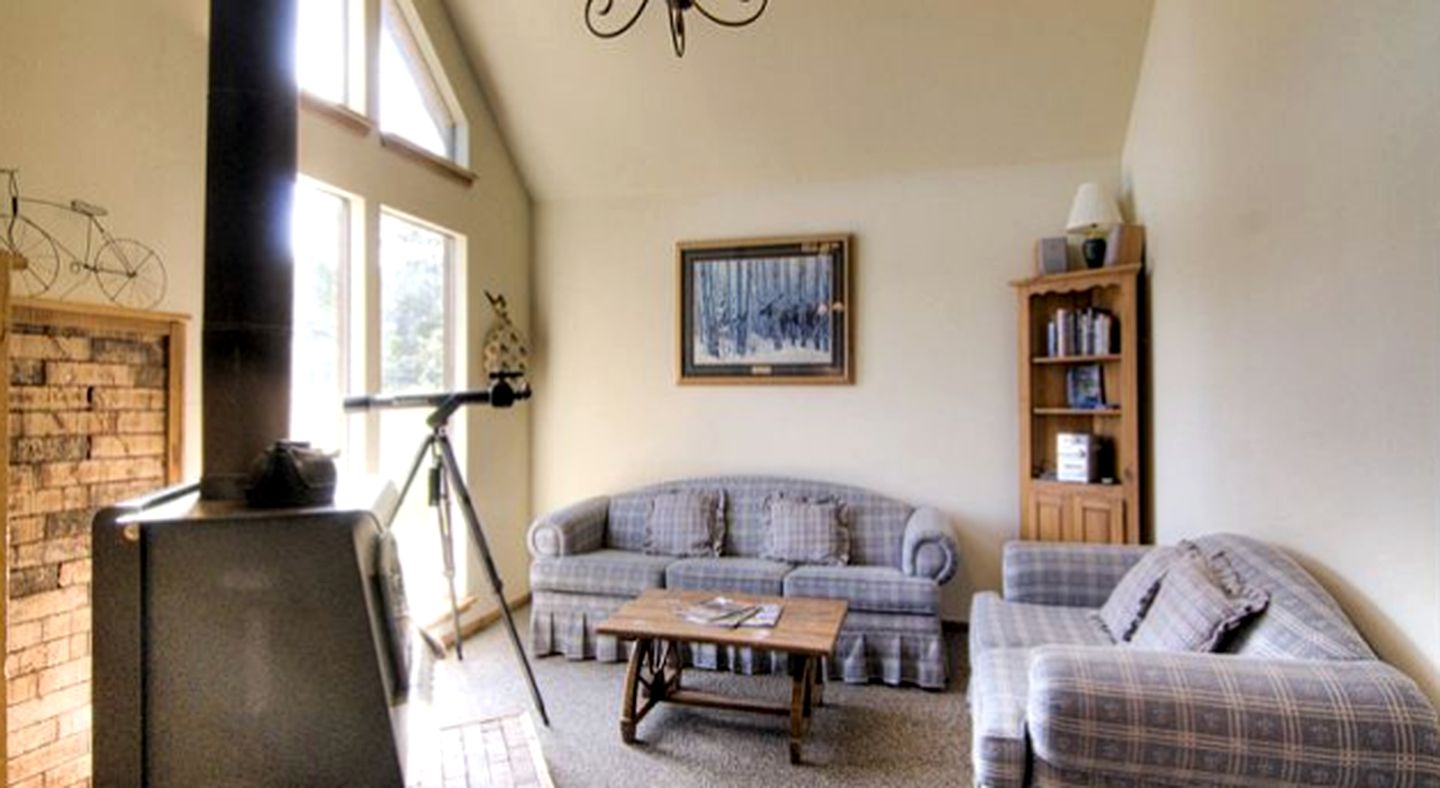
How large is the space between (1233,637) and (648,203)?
3.60m

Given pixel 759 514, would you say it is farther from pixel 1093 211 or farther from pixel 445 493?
pixel 1093 211

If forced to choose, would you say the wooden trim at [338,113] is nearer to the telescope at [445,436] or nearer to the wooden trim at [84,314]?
the wooden trim at [84,314]

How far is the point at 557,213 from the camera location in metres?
4.76

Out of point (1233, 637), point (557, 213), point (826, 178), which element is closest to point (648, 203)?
point (557, 213)

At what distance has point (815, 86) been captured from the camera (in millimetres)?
3904

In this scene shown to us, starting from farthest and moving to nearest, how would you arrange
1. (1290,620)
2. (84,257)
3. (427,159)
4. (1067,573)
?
1. (427,159)
2. (1067,573)
3. (84,257)
4. (1290,620)

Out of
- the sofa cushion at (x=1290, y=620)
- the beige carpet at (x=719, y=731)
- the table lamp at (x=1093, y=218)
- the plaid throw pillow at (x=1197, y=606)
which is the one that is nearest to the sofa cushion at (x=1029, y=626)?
the plaid throw pillow at (x=1197, y=606)

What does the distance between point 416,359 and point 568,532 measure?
1.12 meters

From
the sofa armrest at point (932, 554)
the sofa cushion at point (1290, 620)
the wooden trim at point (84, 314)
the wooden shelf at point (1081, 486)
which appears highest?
the wooden trim at point (84, 314)

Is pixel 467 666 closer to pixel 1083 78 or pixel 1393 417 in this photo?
Result: pixel 1393 417

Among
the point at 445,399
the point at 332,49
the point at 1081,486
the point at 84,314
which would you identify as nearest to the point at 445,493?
the point at 445,399

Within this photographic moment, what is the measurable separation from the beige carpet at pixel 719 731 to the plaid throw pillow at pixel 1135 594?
681 mm

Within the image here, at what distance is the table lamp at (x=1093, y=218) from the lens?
3631mm

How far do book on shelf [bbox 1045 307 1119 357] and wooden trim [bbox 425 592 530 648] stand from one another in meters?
3.14
